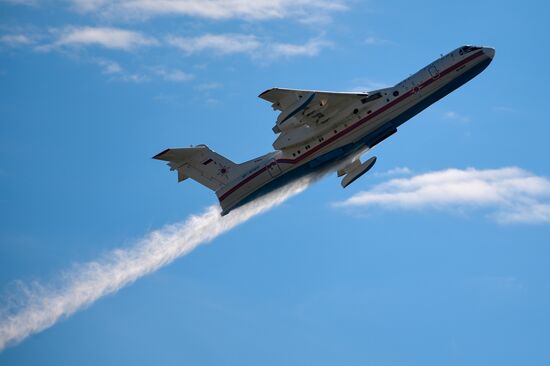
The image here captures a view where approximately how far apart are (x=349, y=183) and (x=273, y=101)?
582 centimetres

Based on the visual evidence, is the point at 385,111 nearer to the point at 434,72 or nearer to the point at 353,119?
the point at 353,119

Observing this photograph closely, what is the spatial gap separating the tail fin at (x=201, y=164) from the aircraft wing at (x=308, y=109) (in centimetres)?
368

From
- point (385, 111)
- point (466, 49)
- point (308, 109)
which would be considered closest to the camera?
point (308, 109)

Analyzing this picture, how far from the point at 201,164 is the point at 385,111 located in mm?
9176

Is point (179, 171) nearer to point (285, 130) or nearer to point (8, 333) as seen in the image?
point (285, 130)

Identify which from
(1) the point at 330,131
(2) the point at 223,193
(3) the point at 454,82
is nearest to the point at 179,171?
(2) the point at 223,193

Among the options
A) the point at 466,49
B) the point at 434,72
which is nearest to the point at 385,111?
the point at 434,72

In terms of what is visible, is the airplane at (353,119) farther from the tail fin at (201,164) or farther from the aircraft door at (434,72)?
the tail fin at (201,164)

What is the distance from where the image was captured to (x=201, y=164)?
74500 millimetres

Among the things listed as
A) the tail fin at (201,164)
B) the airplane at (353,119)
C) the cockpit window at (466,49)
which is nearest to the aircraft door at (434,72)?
the airplane at (353,119)

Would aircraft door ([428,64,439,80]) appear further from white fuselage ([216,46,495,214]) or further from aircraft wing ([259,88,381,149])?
aircraft wing ([259,88,381,149])

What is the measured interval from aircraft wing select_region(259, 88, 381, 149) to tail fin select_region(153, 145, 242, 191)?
145 inches

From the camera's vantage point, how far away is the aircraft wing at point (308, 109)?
69938 millimetres

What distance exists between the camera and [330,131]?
71938mm
